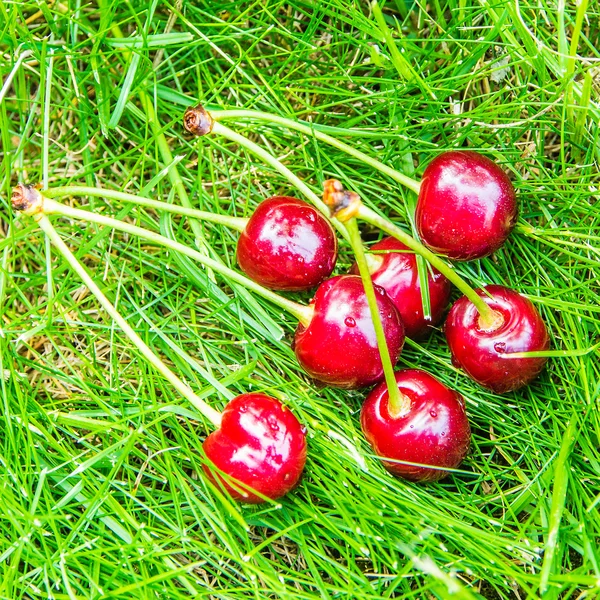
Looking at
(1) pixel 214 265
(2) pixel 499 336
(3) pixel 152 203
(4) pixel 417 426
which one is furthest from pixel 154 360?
(2) pixel 499 336

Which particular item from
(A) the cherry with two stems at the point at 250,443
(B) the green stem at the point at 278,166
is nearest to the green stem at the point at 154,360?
(A) the cherry with two stems at the point at 250,443

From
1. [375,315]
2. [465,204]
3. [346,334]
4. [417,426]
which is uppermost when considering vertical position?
[465,204]

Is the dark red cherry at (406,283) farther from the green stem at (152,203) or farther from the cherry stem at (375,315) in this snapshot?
the green stem at (152,203)

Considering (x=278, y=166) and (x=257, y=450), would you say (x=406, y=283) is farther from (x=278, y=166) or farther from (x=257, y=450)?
(x=257, y=450)

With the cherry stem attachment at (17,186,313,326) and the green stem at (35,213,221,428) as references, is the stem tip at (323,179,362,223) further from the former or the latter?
the green stem at (35,213,221,428)

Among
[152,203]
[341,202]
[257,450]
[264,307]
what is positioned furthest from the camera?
[264,307]

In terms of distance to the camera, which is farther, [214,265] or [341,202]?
[214,265]
